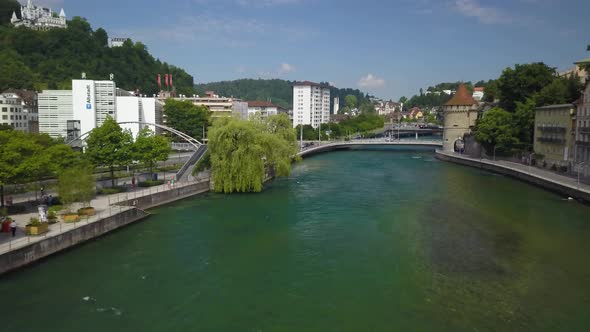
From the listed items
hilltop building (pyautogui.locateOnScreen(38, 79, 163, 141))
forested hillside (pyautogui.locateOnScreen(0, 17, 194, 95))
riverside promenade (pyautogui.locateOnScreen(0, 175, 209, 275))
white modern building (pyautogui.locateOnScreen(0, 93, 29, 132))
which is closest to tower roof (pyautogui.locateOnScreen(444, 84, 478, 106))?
hilltop building (pyautogui.locateOnScreen(38, 79, 163, 141))

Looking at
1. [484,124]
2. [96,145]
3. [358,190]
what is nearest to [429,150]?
[484,124]

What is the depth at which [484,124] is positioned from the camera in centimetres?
6800

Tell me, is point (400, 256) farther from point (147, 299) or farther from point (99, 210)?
point (99, 210)

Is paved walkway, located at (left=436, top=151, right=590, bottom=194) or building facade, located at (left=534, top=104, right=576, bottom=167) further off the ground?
building facade, located at (left=534, top=104, right=576, bottom=167)

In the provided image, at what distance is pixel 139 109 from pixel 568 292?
63.6 meters

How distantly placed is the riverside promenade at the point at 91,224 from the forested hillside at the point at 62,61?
64.7m

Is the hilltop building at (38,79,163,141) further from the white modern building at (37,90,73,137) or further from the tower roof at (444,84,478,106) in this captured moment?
the tower roof at (444,84,478,106)

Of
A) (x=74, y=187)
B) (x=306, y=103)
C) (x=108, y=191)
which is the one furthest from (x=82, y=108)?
(x=306, y=103)

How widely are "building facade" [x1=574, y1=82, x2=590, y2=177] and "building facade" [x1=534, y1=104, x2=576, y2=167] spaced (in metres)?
1.41

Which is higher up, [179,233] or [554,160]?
[554,160]

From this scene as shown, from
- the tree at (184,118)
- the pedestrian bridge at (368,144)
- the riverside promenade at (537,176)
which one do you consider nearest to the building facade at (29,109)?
the tree at (184,118)

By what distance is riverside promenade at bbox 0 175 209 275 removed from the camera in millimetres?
21078

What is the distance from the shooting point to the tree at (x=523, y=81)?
2591 inches

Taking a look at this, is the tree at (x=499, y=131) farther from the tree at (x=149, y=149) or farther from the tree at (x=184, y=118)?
the tree at (x=184, y=118)
